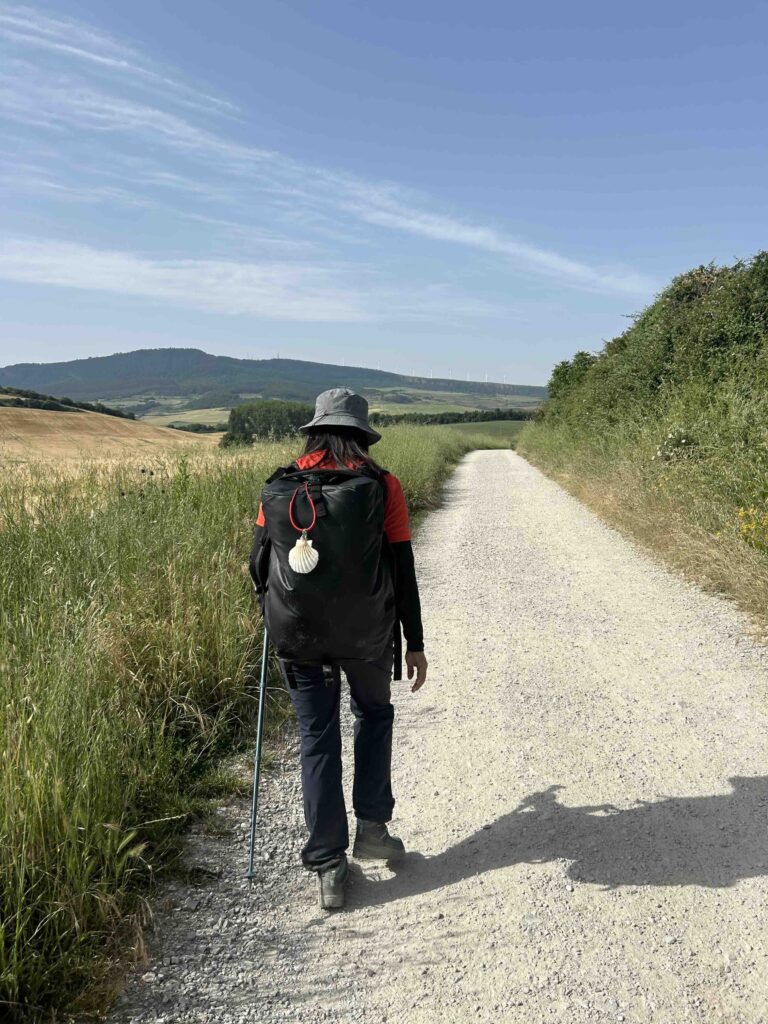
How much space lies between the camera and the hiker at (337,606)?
8.36 ft

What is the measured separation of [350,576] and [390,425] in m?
22.2

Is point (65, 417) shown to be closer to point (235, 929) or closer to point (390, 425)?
point (390, 425)

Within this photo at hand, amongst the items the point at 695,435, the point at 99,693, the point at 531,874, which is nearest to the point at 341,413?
the point at 99,693

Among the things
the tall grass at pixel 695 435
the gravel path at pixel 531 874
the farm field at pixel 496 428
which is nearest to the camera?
the gravel path at pixel 531 874

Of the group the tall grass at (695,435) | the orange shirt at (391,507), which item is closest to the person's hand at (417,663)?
the orange shirt at (391,507)

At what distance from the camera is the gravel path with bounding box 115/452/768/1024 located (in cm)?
226

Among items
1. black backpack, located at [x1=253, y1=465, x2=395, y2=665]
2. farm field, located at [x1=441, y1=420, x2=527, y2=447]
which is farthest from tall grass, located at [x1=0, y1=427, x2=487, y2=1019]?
farm field, located at [x1=441, y1=420, x2=527, y2=447]

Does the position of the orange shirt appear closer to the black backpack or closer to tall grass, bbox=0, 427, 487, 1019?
the black backpack

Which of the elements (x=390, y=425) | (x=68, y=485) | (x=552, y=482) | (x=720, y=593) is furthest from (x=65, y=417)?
(x=720, y=593)

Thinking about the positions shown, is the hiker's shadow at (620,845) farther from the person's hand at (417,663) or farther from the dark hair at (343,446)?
the dark hair at (343,446)

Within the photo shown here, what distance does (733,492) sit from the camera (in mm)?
7703

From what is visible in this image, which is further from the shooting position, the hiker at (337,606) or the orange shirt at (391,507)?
the orange shirt at (391,507)

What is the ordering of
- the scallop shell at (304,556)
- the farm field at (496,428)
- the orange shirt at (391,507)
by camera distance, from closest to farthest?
the scallop shell at (304,556) < the orange shirt at (391,507) < the farm field at (496,428)

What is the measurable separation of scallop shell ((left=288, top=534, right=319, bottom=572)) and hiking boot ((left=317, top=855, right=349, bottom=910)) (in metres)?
1.22
